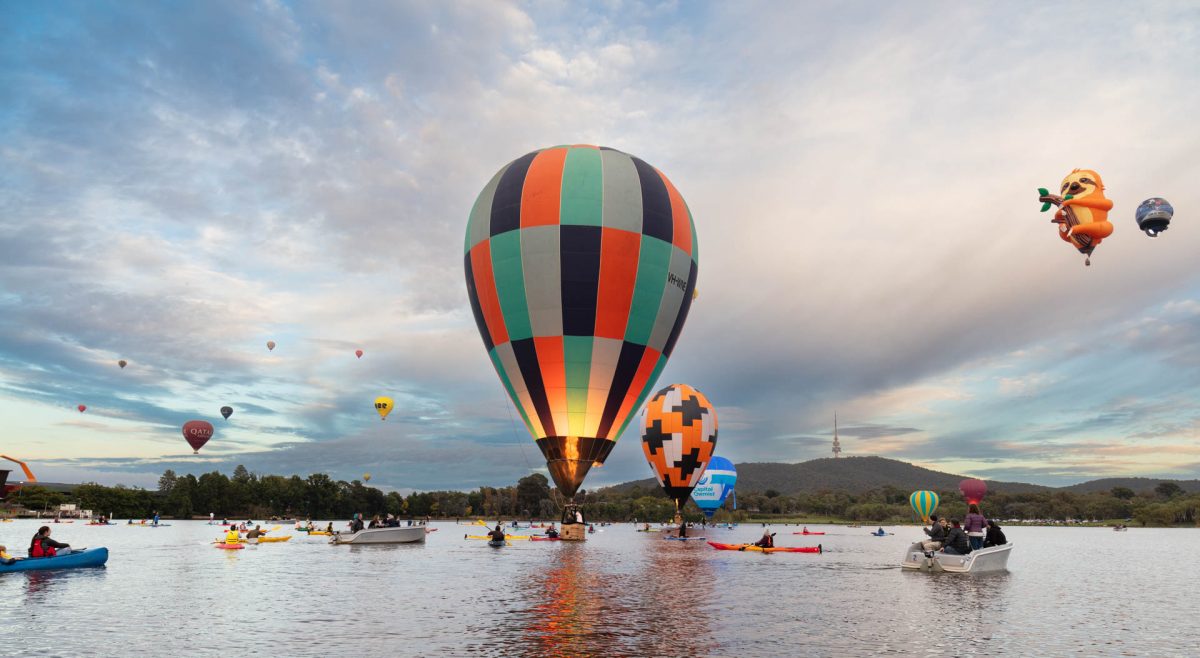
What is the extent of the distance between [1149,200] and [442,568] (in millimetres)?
32277

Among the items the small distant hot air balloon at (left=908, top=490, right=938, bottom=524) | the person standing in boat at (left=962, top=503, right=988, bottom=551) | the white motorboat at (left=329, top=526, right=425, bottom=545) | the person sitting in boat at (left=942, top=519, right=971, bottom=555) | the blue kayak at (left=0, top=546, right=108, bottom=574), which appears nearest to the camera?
the blue kayak at (left=0, top=546, right=108, bottom=574)

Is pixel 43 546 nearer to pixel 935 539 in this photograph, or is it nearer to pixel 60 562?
pixel 60 562

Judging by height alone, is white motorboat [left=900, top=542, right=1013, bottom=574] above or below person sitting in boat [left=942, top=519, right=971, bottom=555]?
below

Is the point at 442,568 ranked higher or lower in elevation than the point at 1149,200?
lower

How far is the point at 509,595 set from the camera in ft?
67.4

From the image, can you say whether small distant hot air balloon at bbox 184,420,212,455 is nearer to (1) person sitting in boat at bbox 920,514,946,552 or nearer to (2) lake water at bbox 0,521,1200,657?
(2) lake water at bbox 0,521,1200,657

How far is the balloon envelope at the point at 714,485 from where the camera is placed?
88688 mm

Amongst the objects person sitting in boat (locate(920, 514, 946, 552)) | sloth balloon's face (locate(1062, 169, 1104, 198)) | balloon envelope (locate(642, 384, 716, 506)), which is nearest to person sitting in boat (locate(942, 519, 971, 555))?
person sitting in boat (locate(920, 514, 946, 552))

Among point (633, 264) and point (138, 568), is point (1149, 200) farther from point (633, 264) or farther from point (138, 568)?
point (138, 568)

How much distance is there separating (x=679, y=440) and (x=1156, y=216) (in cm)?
4065

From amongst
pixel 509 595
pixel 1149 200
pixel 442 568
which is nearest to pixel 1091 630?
pixel 509 595

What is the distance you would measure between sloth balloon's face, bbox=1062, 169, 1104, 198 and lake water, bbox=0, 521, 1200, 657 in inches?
558

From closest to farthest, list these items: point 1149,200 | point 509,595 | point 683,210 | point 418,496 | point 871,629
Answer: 1. point 871,629
2. point 509,595
3. point 1149,200
4. point 683,210
5. point 418,496

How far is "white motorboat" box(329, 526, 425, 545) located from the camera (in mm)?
45969
